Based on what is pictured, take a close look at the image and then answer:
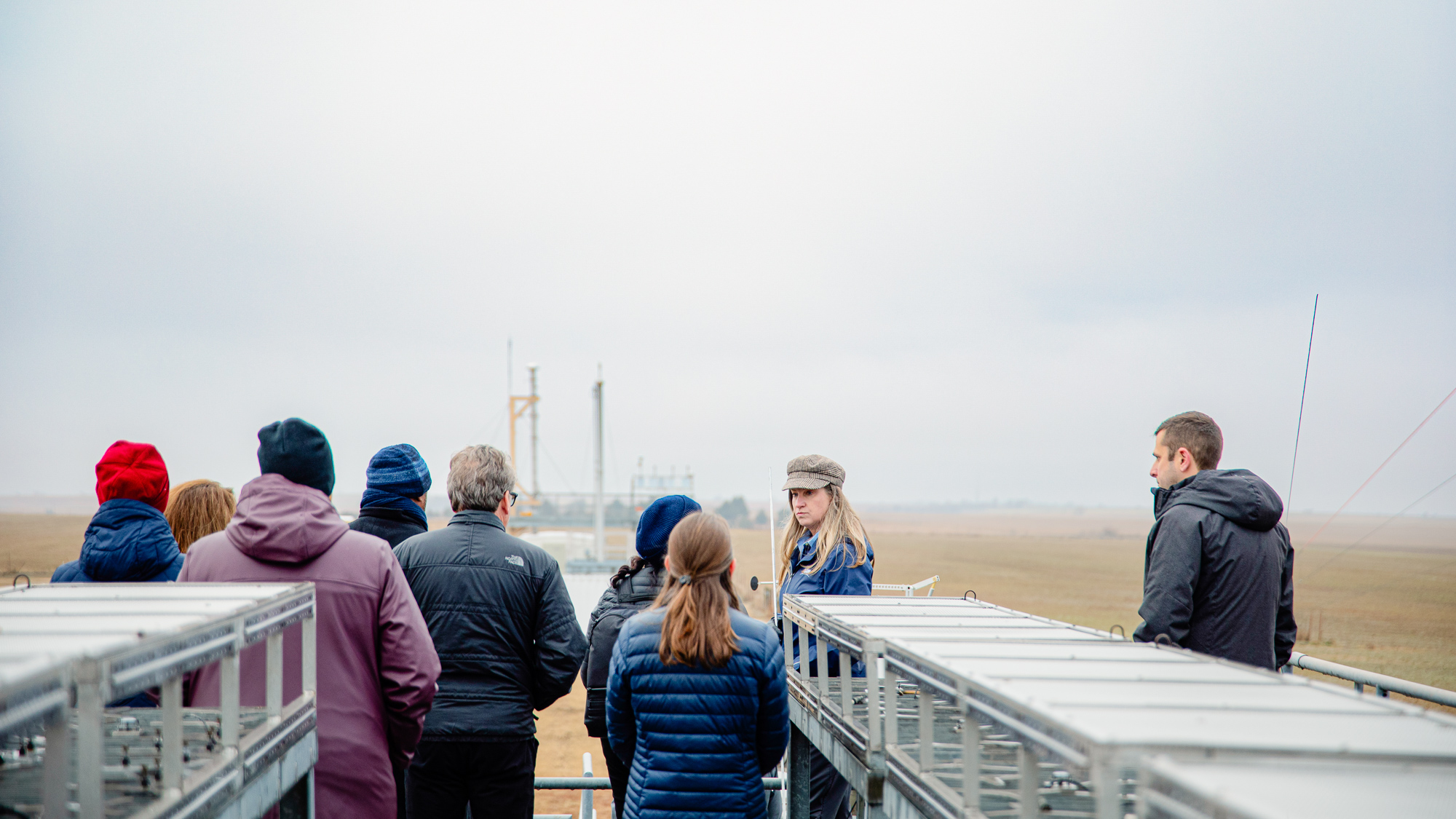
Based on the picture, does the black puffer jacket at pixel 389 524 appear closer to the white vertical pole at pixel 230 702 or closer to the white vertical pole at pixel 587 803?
the white vertical pole at pixel 230 702

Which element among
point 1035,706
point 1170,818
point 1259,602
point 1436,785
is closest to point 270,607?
point 1035,706

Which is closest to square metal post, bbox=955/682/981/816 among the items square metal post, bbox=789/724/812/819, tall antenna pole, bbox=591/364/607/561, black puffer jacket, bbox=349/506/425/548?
square metal post, bbox=789/724/812/819

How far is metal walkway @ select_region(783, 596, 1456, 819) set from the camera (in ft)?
4.59

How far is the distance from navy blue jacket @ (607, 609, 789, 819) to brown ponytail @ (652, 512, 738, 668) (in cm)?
4

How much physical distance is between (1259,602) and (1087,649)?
1.52m

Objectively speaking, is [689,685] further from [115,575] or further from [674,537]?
[115,575]

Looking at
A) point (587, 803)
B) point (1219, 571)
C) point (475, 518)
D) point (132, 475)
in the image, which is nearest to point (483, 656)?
point (475, 518)

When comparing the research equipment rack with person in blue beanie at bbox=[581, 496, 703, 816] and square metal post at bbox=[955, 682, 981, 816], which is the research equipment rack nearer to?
person in blue beanie at bbox=[581, 496, 703, 816]

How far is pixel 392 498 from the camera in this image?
369cm

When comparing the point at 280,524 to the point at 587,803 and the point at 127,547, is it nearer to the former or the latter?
the point at 127,547

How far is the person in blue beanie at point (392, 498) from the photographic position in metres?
3.67

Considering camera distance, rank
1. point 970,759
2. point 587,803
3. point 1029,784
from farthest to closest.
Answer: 1. point 587,803
2. point 970,759
3. point 1029,784

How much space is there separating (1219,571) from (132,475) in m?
4.22

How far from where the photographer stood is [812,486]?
417 centimetres
